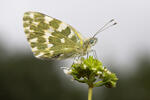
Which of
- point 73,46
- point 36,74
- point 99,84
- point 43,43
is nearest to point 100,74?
point 99,84

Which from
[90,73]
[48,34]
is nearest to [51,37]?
[48,34]

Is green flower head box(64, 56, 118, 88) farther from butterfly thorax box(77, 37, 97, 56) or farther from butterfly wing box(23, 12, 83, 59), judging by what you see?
butterfly wing box(23, 12, 83, 59)

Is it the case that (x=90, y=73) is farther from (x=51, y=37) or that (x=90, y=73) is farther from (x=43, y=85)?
(x=43, y=85)

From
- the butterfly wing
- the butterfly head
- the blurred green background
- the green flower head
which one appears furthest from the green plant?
the blurred green background

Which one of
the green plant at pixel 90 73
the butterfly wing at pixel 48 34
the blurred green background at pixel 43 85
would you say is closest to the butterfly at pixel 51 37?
the butterfly wing at pixel 48 34

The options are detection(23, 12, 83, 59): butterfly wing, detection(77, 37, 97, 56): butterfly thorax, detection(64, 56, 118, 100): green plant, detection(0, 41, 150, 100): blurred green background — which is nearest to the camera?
detection(64, 56, 118, 100): green plant

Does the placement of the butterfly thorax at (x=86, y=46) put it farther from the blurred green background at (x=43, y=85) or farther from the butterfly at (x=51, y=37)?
the blurred green background at (x=43, y=85)

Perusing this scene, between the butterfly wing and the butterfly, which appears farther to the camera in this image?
the butterfly wing
